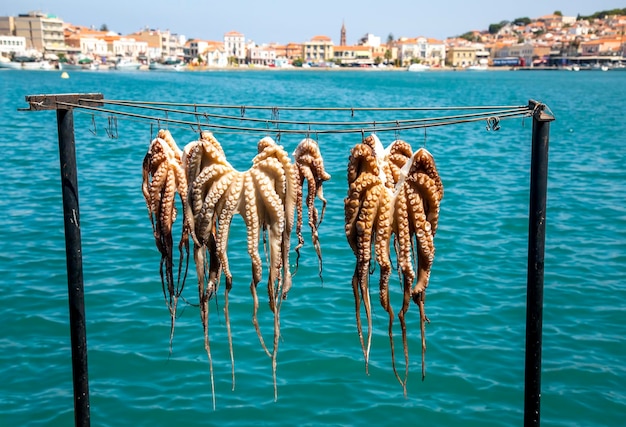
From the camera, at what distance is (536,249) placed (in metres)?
7.36

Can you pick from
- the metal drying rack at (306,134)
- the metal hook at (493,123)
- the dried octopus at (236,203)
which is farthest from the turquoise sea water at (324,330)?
the metal hook at (493,123)

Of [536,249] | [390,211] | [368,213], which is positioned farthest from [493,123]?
[368,213]

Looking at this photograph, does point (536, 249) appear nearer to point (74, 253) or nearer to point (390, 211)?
point (390, 211)

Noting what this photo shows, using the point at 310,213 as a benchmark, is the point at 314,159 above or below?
above

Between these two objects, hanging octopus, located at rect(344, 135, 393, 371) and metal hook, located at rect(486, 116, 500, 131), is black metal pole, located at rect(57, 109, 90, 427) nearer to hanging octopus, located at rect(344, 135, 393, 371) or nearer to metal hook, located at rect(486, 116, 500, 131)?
hanging octopus, located at rect(344, 135, 393, 371)

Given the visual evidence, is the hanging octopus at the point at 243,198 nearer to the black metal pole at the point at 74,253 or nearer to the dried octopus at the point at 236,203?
the dried octopus at the point at 236,203

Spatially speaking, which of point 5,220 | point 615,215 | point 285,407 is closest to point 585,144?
point 615,215

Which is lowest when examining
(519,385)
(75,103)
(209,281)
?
(519,385)

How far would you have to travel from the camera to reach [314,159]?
764 centimetres

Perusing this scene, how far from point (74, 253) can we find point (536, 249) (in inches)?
170

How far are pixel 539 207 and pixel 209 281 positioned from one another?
3.03 metres

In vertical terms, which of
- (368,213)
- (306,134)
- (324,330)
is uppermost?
(306,134)

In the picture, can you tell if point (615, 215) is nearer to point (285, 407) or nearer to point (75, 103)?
point (285, 407)

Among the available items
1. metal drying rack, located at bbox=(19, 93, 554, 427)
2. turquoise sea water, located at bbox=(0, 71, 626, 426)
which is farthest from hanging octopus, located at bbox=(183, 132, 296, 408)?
turquoise sea water, located at bbox=(0, 71, 626, 426)
